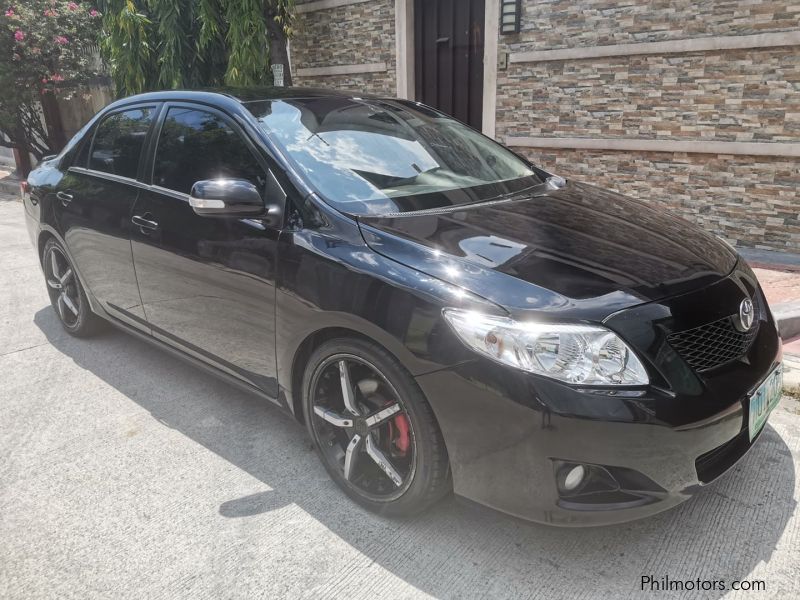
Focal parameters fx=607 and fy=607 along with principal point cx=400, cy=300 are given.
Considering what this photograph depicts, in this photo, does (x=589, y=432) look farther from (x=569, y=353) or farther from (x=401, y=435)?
(x=401, y=435)

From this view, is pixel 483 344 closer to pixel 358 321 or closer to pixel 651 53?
pixel 358 321

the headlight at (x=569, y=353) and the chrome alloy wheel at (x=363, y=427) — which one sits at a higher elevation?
the headlight at (x=569, y=353)

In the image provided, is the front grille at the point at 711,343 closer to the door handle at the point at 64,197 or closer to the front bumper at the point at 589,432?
the front bumper at the point at 589,432

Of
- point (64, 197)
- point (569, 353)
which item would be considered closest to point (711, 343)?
point (569, 353)

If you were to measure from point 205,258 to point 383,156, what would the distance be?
3.16 feet

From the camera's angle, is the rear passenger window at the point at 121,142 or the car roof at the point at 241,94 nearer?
the car roof at the point at 241,94

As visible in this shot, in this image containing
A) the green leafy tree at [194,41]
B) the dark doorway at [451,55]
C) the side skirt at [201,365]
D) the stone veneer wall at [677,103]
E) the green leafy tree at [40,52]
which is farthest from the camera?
the green leafy tree at [40,52]

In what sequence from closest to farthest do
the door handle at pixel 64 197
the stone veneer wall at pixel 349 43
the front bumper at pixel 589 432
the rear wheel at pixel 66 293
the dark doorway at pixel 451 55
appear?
the front bumper at pixel 589 432
the door handle at pixel 64 197
the rear wheel at pixel 66 293
the dark doorway at pixel 451 55
the stone veneer wall at pixel 349 43

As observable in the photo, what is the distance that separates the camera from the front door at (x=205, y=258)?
2664 millimetres

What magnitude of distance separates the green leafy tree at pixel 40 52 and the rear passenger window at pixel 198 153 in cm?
1043

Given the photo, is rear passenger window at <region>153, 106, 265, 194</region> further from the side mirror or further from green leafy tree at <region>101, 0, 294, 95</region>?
green leafy tree at <region>101, 0, 294, 95</region>

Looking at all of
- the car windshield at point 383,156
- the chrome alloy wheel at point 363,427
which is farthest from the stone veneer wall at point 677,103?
the chrome alloy wheel at point 363,427

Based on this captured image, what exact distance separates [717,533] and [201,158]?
277 cm

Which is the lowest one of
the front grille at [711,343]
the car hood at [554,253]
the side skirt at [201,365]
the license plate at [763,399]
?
the side skirt at [201,365]
